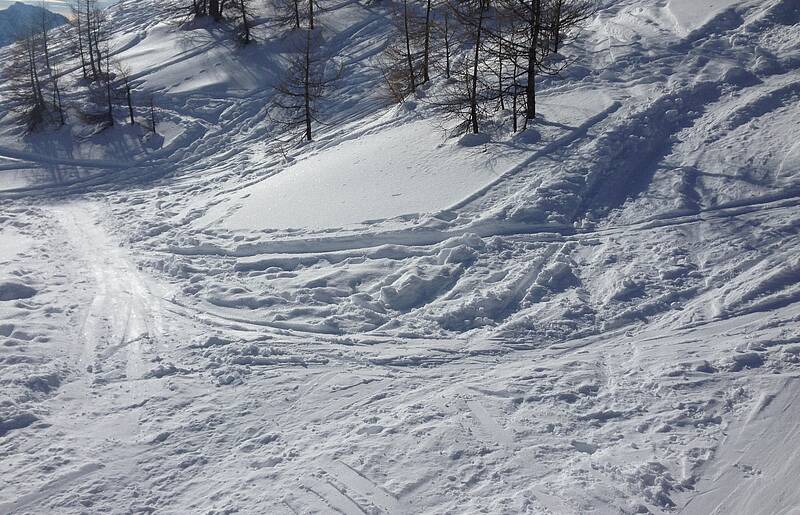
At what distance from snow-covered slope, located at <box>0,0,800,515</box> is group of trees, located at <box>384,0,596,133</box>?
34.7 inches

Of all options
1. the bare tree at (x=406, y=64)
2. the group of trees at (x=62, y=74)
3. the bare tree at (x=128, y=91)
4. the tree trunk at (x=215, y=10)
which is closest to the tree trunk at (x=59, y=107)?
the group of trees at (x=62, y=74)

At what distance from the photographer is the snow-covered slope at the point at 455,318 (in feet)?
21.2

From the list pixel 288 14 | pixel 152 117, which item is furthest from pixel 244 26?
pixel 152 117

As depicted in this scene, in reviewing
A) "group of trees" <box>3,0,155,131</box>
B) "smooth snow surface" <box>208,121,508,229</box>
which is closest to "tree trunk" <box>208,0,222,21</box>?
"group of trees" <box>3,0,155,131</box>

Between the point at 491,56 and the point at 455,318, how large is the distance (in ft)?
41.7

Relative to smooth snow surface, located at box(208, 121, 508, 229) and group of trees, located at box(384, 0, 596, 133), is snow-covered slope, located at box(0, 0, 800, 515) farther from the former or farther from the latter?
group of trees, located at box(384, 0, 596, 133)

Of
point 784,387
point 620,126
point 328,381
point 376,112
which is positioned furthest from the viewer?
point 376,112

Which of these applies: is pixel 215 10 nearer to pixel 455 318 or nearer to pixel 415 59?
pixel 415 59

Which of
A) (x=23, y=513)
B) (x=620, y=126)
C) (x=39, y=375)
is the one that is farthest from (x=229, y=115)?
(x=23, y=513)

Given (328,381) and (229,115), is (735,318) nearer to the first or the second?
(328,381)

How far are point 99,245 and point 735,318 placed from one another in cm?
1356

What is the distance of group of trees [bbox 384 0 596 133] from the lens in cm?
1590

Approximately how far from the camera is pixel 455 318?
9375mm

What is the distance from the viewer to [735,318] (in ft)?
27.6
